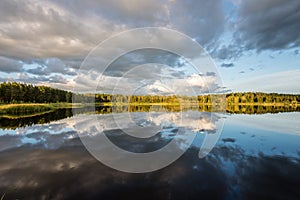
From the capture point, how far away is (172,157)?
11.6 meters

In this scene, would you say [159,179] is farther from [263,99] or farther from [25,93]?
[263,99]

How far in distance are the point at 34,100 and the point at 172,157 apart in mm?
116239

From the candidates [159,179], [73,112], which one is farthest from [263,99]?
[159,179]

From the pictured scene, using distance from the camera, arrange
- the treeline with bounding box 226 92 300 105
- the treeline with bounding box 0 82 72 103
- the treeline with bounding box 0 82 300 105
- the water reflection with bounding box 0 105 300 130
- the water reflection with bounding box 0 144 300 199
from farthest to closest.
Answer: the treeline with bounding box 226 92 300 105 → the treeline with bounding box 0 82 300 105 → the treeline with bounding box 0 82 72 103 → the water reflection with bounding box 0 105 300 130 → the water reflection with bounding box 0 144 300 199

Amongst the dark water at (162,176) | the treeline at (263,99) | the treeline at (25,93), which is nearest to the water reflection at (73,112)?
the dark water at (162,176)

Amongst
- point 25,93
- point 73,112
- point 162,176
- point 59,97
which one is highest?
point 25,93

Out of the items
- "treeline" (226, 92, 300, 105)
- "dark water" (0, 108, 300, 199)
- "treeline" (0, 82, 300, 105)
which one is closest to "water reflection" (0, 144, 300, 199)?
"dark water" (0, 108, 300, 199)

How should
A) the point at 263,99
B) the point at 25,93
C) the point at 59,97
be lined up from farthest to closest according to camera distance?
1. the point at 263,99
2. the point at 59,97
3. the point at 25,93

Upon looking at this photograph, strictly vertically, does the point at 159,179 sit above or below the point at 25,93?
below

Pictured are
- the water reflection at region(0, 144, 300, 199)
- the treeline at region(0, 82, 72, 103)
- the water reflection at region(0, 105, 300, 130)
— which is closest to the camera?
the water reflection at region(0, 144, 300, 199)

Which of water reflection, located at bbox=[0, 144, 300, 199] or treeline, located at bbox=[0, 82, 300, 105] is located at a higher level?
treeline, located at bbox=[0, 82, 300, 105]

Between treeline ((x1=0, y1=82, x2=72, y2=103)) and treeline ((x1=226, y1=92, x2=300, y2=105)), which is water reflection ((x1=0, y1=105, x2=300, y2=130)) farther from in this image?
treeline ((x1=226, y1=92, x2=300, y2=105))

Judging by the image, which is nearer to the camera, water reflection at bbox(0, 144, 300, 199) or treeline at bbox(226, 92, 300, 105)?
water reflection at bbox(0, 144, 300, 199)

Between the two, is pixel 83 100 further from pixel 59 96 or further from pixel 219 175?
pixel 219 175
